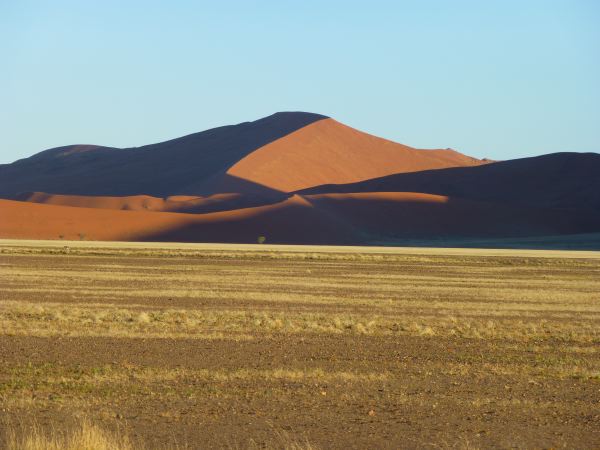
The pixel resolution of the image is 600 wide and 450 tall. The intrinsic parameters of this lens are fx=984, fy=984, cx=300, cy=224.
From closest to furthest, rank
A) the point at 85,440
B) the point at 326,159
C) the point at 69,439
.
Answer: the point at 85,440, the point at 69,439, the point at 326,159

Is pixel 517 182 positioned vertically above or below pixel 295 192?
above

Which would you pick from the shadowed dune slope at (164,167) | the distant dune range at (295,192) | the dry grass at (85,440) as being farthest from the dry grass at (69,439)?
the shadowed dune slope at (164,167)

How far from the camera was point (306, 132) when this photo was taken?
7180 inches

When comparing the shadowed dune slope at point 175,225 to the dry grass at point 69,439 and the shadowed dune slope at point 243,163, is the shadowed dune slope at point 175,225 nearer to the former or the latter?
the shadowed dune slope at point 243,163

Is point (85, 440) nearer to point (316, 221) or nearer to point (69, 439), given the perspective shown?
point (69, 439)

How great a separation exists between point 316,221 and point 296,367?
9158 cm

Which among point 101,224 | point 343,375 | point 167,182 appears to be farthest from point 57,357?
point 167,182

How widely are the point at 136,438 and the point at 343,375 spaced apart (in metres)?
4.63

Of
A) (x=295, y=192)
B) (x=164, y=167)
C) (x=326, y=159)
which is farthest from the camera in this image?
(x=164, y=167)

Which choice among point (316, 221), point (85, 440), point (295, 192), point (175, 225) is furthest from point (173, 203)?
point (85, 440)

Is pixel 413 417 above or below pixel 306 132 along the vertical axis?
below

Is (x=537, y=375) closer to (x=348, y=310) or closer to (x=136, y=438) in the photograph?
(x=136, y=438)

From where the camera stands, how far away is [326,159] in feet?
575

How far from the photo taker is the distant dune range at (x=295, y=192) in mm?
103750
